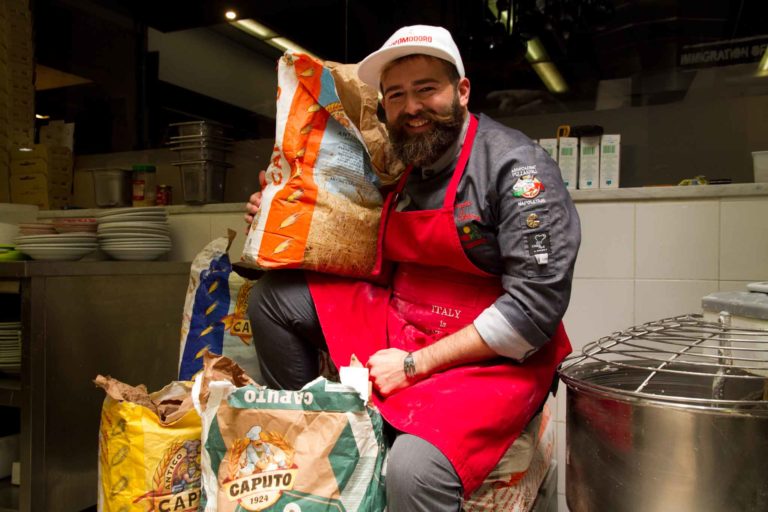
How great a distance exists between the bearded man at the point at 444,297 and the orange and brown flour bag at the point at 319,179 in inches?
2.5

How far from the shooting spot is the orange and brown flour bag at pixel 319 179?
1.31 metres

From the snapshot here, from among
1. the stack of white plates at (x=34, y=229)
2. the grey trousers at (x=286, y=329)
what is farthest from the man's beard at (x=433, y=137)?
the stack of white plates at (x=34, y=229)

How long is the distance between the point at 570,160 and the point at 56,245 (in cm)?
178

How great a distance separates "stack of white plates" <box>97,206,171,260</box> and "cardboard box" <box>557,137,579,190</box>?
153 cm

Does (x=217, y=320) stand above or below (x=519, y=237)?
below

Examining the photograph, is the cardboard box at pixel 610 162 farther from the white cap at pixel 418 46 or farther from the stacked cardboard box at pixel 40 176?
the stacked cardboard box at pixel 40 176

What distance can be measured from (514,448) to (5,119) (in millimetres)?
2942

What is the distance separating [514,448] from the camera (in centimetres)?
118

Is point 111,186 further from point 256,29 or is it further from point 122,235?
point 256,29

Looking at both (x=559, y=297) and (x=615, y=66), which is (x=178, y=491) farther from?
(x=615, y=66)

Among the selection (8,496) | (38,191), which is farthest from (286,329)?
(38,191)

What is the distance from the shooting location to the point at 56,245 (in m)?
2.05

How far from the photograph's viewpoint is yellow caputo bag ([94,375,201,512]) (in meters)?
1.26

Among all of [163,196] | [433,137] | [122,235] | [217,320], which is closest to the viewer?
[433,137]
